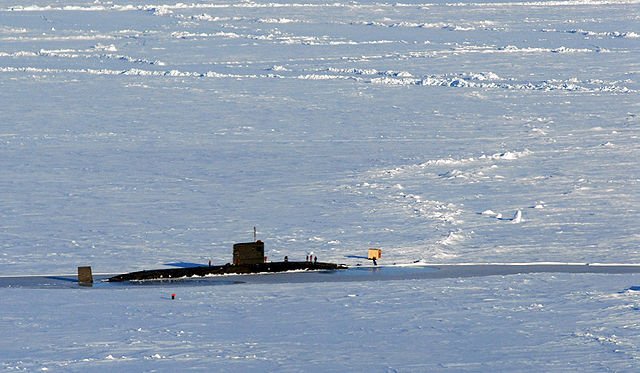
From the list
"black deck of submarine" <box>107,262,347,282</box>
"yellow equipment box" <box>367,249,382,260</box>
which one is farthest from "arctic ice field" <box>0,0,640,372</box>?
"black deck of submarine" <box>107,262,347,282</box>

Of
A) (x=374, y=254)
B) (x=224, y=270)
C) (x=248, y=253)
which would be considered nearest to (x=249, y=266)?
(x=248, y=253)

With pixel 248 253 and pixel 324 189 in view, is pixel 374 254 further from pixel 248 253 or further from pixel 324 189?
pixel 324 189

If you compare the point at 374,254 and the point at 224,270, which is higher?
the point at 374,254

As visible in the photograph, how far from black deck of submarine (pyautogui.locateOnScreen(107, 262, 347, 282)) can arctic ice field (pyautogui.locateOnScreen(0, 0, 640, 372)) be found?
0.37 meters

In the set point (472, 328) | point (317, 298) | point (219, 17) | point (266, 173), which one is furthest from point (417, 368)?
point (219, 17)

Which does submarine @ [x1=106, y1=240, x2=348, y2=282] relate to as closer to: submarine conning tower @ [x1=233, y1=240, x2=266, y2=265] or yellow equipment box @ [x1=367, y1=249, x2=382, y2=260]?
submarine conning tower @ [x1=233, y1=240, x2=266, y2=265]

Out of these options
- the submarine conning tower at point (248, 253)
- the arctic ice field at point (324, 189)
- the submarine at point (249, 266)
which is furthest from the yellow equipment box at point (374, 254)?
the submarine conning tower at point (248, 253)

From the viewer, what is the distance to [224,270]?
12.3m

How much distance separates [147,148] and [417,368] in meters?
11.1

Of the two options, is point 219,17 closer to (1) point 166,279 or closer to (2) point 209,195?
(2) point 209,195

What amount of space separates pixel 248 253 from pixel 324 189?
12.6 feet

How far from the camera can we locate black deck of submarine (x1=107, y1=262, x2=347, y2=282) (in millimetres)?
11930

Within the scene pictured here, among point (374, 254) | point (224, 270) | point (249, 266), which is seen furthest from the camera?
point (374, 254)

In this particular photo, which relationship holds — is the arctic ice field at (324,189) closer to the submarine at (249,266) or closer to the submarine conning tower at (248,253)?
the submarine at (249,266)
